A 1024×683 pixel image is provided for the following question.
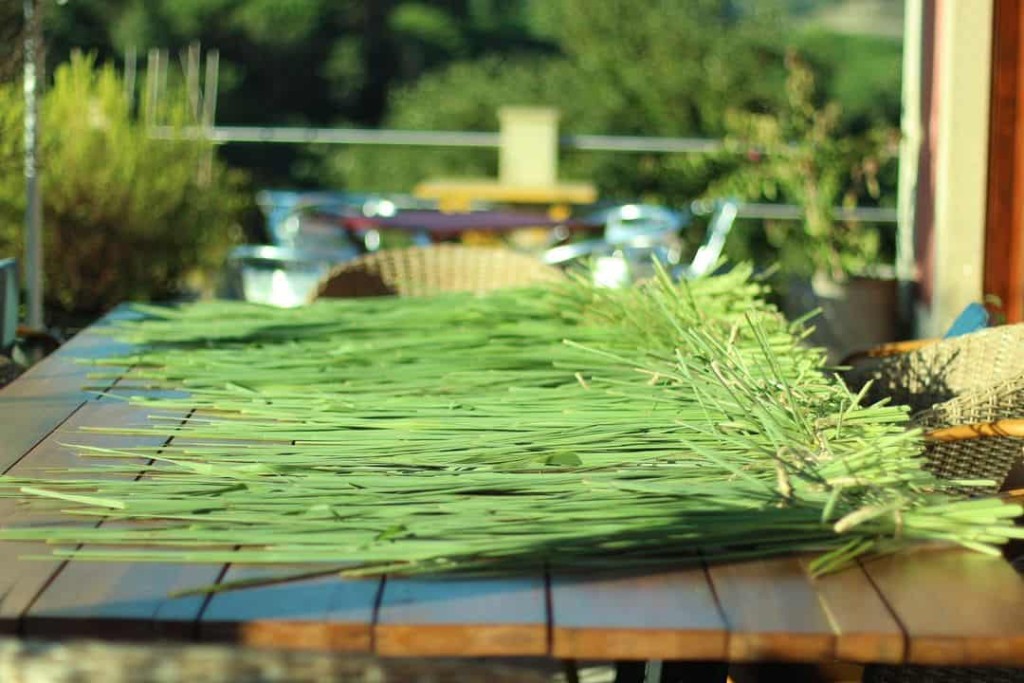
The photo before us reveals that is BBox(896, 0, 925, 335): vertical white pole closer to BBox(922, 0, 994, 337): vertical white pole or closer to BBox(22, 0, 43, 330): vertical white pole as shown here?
BBox(922, 0, 994, 337): vertical white pole

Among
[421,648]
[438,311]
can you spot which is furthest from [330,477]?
[438,311]

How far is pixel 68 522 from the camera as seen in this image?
5.32 ft

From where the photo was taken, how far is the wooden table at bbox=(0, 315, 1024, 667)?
1345mm

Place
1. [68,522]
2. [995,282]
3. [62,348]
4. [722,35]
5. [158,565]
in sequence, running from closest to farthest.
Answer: [158,565] < [68,522] < [62,348] < [995,282] < [722,35]

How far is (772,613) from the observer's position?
4.55 ft

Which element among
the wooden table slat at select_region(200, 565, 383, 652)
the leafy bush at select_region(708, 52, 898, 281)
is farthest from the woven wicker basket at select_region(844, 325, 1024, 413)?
the leafy bush at select_region(708, 52, 898, 281)

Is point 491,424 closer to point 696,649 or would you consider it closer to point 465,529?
point 465,529

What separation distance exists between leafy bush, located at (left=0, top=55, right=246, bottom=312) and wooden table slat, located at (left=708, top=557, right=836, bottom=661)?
13.4ft

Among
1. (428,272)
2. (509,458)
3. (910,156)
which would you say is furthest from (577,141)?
(509,458)

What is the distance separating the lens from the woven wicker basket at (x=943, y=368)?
2662mm

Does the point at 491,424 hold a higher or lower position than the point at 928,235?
lower

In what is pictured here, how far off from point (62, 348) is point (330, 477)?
1346 millimetres

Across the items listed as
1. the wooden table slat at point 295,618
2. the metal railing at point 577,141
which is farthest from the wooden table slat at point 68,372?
the metal railing at point 577,141

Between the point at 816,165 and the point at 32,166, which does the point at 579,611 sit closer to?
the point at 32,166
